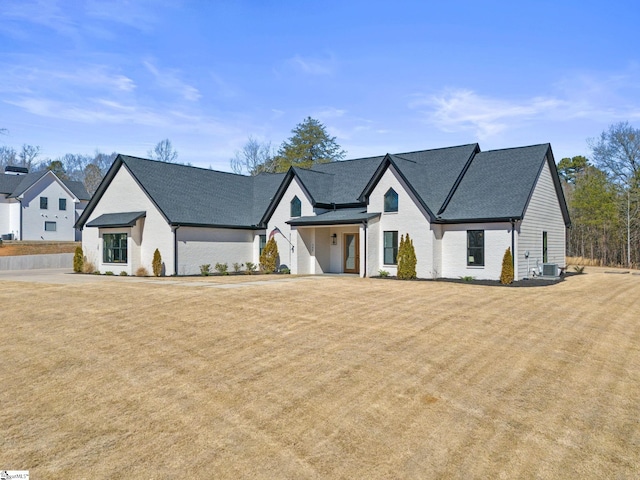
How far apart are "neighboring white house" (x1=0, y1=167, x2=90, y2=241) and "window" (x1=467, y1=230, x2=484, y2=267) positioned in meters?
41.6

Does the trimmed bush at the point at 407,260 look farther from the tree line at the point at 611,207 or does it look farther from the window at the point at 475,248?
the tree line at the point at 611,207

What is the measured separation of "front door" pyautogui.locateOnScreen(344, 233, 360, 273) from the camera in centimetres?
2678

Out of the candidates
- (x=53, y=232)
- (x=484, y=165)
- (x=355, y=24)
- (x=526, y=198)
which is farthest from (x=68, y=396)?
(x=53, y=232)

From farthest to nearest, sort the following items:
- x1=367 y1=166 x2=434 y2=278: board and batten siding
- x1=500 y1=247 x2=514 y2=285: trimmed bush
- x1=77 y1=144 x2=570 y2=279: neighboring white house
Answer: x1=367 y1=166 x2=434 y2=278: board and batten siding
x1=77 y1=144 x2=570 y2=279: neighboring white house
x1=500 y1=247 x2=514 y2=285: trimmed bush

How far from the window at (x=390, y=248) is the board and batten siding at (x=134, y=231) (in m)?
11.1

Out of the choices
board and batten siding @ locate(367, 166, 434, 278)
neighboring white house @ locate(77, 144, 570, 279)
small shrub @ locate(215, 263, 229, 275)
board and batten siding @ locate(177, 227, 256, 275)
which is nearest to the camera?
neighboring white house @ locate(77, 144, 570, 279)

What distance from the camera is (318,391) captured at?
7.60 m

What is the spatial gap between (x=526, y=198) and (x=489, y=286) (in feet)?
15.9

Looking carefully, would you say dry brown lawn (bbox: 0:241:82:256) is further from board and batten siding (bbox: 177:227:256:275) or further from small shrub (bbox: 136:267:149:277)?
board and batten siding (bbox: 177:227:256:275)

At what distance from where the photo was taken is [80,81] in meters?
19.2

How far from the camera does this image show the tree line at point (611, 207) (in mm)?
38719

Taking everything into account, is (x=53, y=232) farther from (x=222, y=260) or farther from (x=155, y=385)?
(x=155, y=385)

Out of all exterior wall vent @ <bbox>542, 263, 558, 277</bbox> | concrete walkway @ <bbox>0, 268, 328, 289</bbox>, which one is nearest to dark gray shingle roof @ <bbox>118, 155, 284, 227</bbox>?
concrete walkway @ <bbox>0, 268, 328, 289</bbox>

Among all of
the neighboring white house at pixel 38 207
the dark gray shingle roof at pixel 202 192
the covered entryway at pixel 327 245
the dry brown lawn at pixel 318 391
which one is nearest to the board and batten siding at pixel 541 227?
the covered entryway at pixel 327 245
